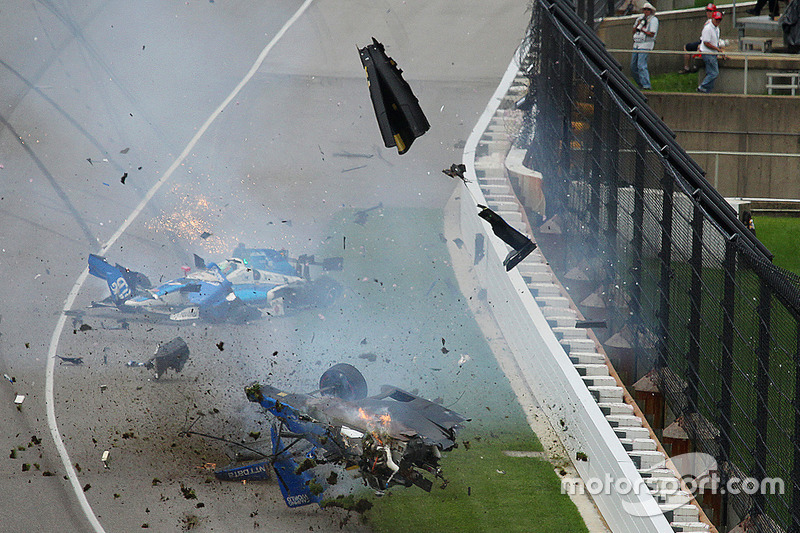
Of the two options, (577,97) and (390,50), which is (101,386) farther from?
(390,50)

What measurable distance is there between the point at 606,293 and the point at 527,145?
19.7ft

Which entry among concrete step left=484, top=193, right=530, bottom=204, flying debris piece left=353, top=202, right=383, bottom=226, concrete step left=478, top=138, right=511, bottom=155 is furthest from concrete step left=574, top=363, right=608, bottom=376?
flying debris piece left=353, top=202, right=383, bottom=226

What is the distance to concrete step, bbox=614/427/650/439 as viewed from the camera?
12.9 meters

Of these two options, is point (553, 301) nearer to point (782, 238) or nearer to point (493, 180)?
point (493, 180)

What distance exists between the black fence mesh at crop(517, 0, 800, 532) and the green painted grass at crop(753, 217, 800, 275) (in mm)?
6028

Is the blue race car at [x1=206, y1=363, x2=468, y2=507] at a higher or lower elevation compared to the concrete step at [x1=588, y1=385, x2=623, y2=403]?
higher

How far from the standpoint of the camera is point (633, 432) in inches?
509

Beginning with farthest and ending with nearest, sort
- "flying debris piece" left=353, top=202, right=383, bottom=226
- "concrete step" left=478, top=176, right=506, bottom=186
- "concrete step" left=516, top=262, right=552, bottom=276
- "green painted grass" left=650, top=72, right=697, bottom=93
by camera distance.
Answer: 1. "green painted grass" left=650, top=72, right=697, bottom=93
2. "flying debris piece" left=353, top=202, right=383, bottom=226
3. "concrete step" left=478, top=176, right=506, bottom=186
4. "concrete step" left=516, top=262, right=552, bottom=276

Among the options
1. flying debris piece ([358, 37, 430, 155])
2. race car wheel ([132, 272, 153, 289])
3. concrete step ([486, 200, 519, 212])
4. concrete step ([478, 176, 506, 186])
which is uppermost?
flying debris piece ([358, 37, 430, 155])

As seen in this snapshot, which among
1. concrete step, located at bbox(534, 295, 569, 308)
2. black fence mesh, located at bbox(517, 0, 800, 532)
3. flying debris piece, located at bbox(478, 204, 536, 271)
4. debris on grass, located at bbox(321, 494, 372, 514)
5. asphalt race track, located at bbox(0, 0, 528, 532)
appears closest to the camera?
black fence mesh, located at bbox(517, 0, 800, 532)

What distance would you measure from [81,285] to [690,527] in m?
11.3

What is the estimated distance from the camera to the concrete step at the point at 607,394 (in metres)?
13.8

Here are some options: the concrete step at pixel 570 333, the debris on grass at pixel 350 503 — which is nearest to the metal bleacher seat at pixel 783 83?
the concrete step at pixel 570 333

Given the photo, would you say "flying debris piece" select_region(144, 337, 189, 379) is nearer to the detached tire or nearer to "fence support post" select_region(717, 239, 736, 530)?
the detached tire
